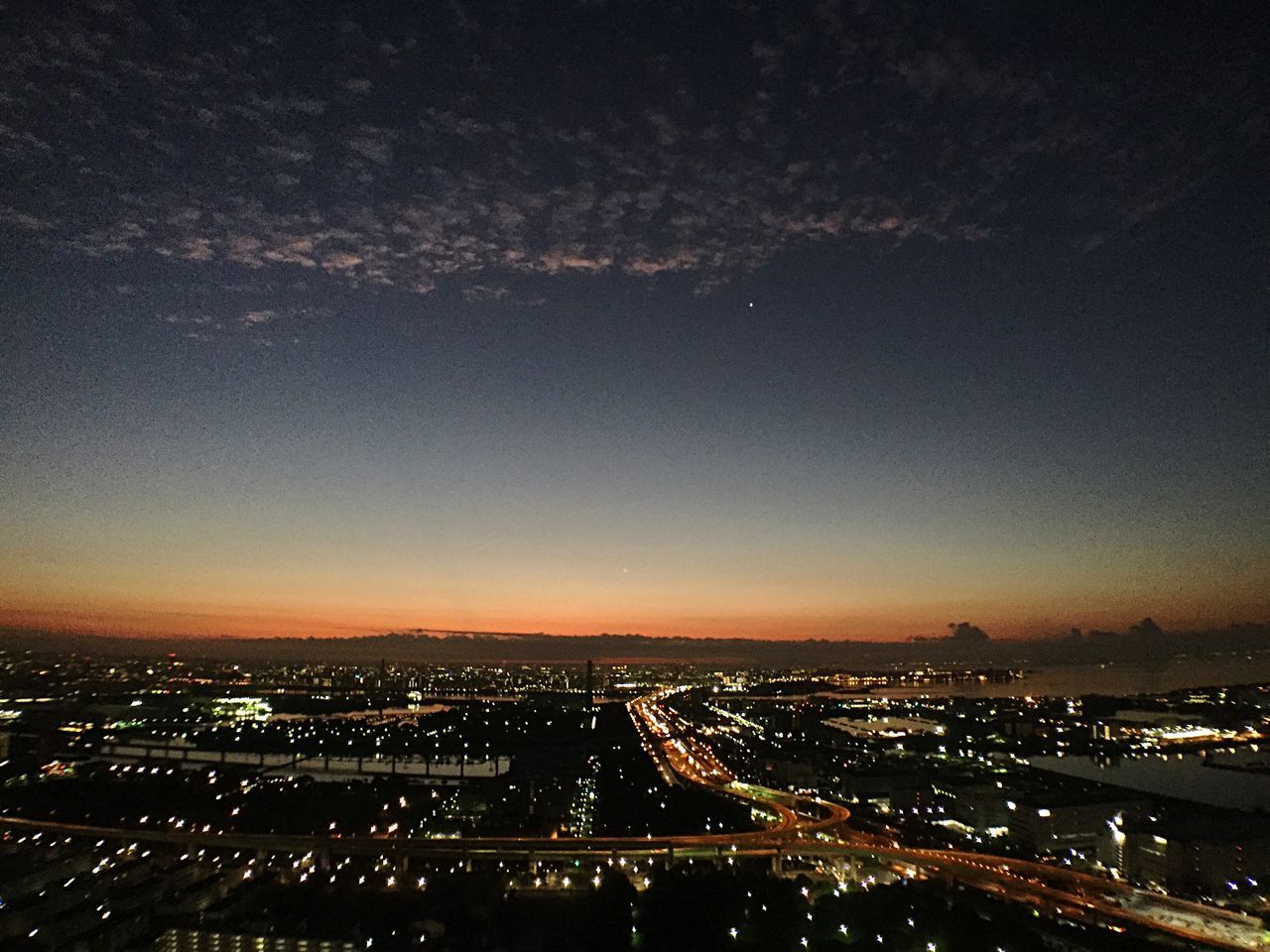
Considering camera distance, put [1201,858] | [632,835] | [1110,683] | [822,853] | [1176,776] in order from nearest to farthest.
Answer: [822,853] → [1201,858] → [632,835] → [1176,776] → [1110,683]

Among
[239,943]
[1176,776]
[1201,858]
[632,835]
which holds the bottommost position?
[1176,776]

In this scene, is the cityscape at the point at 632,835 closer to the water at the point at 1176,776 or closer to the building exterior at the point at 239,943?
the building exterior at the point at 239,943

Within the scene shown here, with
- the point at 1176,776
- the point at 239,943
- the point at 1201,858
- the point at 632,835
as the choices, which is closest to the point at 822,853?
the point at 632,835

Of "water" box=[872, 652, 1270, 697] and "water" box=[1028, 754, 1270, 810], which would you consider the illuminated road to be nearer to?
"water" box=[1028, 754, 1270, 810]

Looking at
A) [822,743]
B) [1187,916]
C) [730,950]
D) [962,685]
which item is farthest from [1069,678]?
[730,950]

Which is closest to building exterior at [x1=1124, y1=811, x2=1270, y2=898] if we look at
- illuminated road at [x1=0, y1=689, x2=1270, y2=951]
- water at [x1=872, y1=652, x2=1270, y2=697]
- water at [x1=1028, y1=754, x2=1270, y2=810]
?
illuminated road at [x1=0, y1=689, x2=1270, y2=951]

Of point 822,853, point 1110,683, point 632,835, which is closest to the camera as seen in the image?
point 822,853

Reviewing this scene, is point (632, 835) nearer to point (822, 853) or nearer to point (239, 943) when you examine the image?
point (822, 853)

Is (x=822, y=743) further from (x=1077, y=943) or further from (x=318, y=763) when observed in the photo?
(x=1077, y=943)
